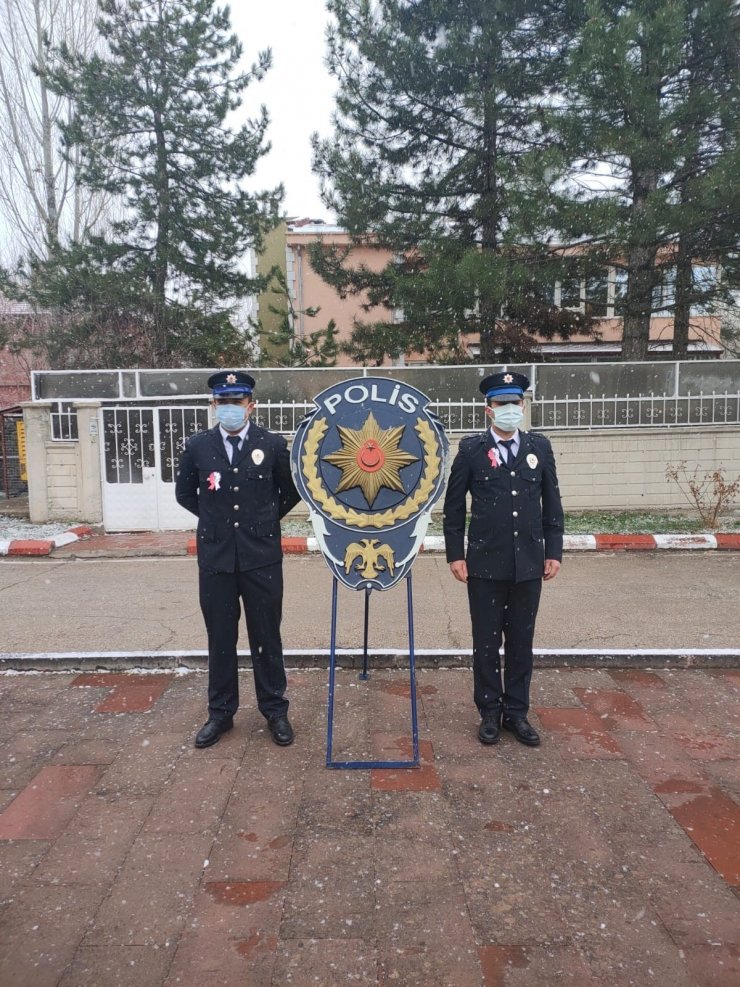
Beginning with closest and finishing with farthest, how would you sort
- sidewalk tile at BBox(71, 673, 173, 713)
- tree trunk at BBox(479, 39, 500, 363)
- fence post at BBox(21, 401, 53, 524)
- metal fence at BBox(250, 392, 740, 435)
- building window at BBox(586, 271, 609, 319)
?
sidewalk tile at BBox(71, 673, 173, 713), fence post at BBox(21, 401, 53, 524), metal fence at BBox(250, 392, 740, 435), building window at BBox(586, 271, 609, 319), tree trunk at BBox(479, 39, 500, 363)

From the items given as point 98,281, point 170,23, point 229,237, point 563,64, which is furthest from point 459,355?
point 170,23

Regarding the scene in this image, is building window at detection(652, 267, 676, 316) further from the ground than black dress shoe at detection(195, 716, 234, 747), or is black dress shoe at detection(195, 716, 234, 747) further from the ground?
building window at detection(652, 267, 676, 316)

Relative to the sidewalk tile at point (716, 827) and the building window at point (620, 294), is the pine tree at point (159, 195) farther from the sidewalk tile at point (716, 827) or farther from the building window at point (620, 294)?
the sidewalk tile at point (716, 827)

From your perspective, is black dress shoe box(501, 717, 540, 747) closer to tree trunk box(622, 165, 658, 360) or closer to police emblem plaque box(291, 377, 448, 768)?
police emblem plaque box(291, 377, 448, 768)

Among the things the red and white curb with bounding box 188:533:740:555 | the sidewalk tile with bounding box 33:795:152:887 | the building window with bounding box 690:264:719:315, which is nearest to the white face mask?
the sidewalk tile with bounding box 33:795:152:887

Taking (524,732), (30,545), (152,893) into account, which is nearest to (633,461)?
(524,732)

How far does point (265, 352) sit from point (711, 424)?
8.24 metres

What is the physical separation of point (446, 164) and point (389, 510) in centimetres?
1138

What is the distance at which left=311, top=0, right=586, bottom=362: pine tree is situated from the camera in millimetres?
10828

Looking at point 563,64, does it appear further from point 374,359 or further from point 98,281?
point 98,281

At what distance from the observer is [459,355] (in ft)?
41.8

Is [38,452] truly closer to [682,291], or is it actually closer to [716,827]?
[716,827]

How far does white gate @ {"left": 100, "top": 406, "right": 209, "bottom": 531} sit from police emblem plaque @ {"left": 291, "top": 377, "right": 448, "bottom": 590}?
22.9ft

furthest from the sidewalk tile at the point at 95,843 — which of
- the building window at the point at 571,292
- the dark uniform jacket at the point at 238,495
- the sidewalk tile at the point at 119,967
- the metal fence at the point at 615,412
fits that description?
the building window at the point at 571,292
